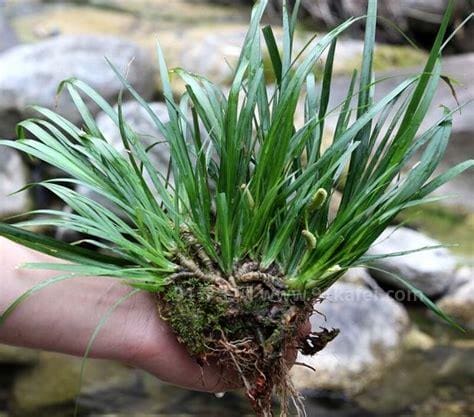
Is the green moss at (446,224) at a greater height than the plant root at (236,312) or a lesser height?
lesser

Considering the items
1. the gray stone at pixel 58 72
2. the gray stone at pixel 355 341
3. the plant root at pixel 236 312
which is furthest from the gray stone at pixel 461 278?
the plant root at pixel 236 312

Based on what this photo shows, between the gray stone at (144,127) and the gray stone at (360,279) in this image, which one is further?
the gray stone at (144,127)

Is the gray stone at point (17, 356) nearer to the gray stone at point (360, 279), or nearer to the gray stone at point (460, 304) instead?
the gray stone at point (360, 279)

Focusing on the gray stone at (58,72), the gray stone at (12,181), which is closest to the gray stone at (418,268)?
the gray stone at (58,72)

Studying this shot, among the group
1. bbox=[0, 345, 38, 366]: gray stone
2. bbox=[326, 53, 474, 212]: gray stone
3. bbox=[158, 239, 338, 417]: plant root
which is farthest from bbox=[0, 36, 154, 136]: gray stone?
bbox=[158, 239, 338, 417]: plant root

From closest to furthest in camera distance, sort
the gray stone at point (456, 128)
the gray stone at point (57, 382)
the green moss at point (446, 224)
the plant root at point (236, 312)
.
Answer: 1. the plant root at point (236, 312)
2. the gray stone at point (57, 382)
3. the green moss at point (446, 224)
4. the gray stone at point (456, 128)

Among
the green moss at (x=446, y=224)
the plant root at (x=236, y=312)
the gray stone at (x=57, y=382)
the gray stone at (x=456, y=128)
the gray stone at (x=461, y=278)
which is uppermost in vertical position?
the plant root at (x=236, y=312)

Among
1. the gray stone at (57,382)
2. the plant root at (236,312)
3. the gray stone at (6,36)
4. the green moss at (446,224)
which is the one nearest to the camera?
the plant root at (236,312)

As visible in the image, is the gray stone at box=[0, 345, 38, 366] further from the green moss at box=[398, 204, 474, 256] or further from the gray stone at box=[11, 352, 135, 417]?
the green moss at box=[398, 204, 474, 256]
